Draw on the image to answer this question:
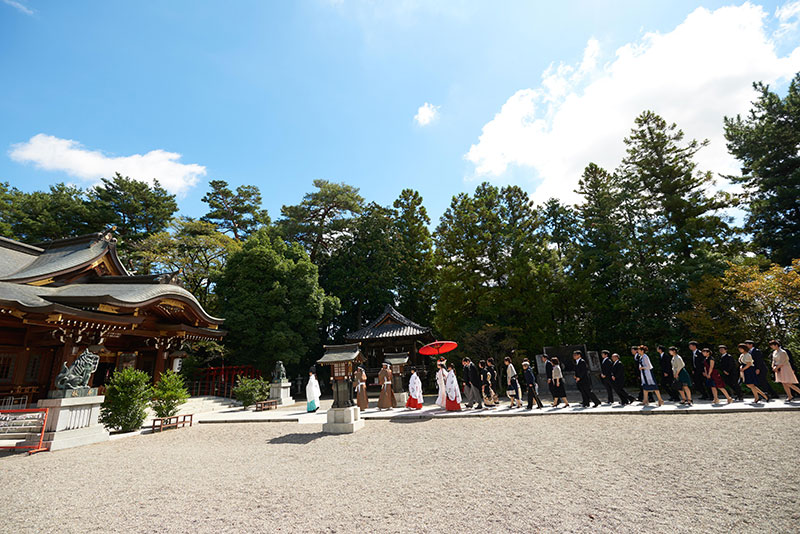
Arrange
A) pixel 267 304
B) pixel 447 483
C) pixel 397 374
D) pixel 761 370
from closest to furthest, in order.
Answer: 1. pixel 447 483
2. pixel 761 370
3. pixel 397 374
4. pixel 267 304

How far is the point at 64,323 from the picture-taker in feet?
35.5

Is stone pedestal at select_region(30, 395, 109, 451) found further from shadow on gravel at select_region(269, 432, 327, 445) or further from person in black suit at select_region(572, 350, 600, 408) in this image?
person in black suit at select_region(572, 350, 600, 408)

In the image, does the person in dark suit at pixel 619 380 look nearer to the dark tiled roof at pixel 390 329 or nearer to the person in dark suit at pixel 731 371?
the person in dark suit at pixel 731 371

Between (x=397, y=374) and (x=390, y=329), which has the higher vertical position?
(x=390, y=329)

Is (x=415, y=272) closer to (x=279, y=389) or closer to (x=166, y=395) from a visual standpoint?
(x=279, y=389)

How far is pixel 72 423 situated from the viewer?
8.11 metres

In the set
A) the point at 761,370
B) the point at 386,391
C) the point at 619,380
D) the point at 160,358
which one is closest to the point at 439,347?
the point at 386,391

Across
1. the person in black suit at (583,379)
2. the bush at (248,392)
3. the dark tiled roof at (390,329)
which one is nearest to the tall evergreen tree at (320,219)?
the dark tiled roof at (390,329)

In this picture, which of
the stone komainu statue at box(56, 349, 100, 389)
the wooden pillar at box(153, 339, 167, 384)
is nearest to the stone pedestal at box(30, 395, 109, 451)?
the stone komainu statue at box(56, 349, 100, 389)

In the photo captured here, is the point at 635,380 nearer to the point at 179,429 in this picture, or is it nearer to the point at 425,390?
the point at 425,390

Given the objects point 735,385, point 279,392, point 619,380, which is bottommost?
point 279,392

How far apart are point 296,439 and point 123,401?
5.35 m

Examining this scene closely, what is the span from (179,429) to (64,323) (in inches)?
199

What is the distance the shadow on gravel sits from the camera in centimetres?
779
